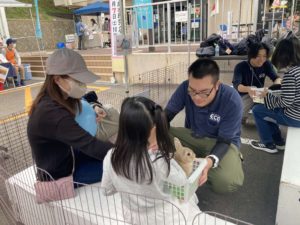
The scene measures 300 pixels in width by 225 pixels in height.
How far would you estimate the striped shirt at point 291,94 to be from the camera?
2400mm

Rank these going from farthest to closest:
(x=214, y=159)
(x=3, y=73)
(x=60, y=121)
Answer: (x=3, y=73), (x=214, y=159), (x=60, y=121)

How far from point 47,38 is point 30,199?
16161mm

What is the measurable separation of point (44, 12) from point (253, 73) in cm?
1826

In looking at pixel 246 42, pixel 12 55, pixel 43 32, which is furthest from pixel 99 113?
pixel 43 32

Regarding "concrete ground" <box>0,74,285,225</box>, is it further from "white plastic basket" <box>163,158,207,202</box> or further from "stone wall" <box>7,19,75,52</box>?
"stone wall" <box>7,19,75,52</box>

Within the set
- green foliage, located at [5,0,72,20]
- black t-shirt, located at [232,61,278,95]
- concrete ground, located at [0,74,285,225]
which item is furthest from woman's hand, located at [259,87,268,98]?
green foliage, located at [5,0,72,20]

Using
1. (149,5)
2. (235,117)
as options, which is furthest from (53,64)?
(149,5)

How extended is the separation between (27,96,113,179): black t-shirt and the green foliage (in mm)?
16343

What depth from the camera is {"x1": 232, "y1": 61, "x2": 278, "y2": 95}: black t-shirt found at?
3.44 meters

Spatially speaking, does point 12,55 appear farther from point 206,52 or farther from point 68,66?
point 68,66

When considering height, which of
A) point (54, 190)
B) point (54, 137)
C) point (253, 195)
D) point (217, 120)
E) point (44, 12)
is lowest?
point (253, 195)

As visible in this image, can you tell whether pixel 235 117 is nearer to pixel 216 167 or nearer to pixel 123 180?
pixel 216 167

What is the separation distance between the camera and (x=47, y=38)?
16.2 meters

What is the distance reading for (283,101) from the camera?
256 centimetres
